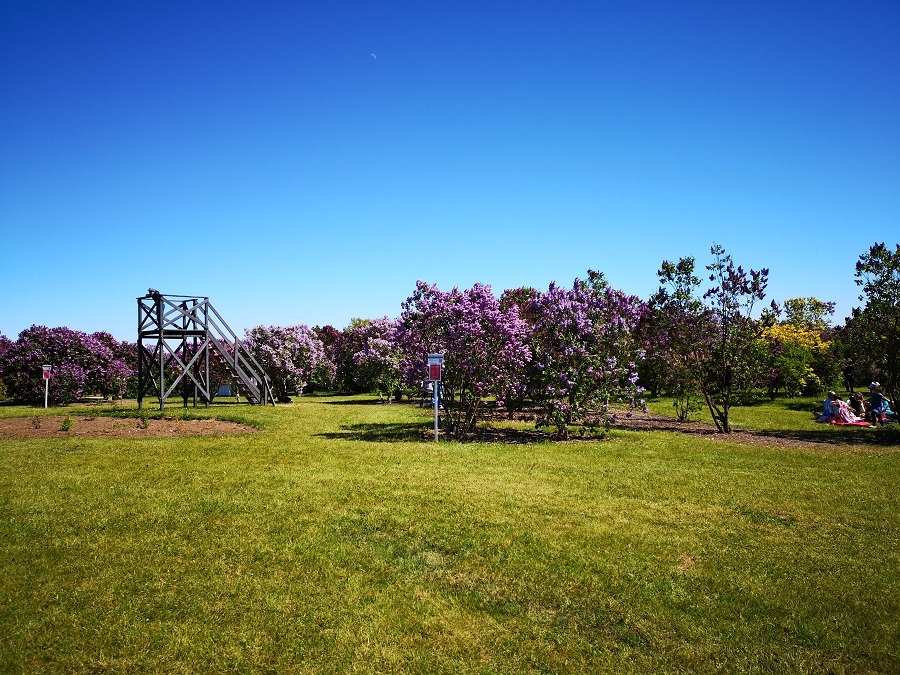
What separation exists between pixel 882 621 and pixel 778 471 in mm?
6077

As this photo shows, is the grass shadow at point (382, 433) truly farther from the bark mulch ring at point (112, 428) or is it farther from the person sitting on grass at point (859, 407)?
the person sitting on grass at point (859, 407)

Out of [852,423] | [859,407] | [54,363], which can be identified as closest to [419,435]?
[852,423]

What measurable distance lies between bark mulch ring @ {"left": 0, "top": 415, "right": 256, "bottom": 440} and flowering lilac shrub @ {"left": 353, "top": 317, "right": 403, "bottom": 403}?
1396cm

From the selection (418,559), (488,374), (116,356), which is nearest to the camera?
(418,559)

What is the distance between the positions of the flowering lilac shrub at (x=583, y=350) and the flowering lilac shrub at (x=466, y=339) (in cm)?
75

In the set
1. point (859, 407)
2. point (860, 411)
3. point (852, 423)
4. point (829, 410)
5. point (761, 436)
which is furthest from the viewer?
point (859, 407)

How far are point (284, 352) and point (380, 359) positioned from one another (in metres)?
7.96

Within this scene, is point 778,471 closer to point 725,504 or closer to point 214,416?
point 725,504

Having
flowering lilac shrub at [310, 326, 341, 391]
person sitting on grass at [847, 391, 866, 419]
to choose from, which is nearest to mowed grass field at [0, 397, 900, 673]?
person sitting on grass at [847, 391, 866, 419]

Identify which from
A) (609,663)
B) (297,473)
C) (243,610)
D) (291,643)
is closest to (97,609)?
(243,610)

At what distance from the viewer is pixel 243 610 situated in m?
4.63

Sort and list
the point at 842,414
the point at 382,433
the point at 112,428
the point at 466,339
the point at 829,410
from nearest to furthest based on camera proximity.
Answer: the point at 466,339
the point at 382,433
the point at 112,428
the point at 842,414
the point at 829,410

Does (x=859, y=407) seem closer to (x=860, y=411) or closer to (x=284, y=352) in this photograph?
(x=860, y=411)

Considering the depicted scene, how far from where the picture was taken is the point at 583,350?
1422 cm
